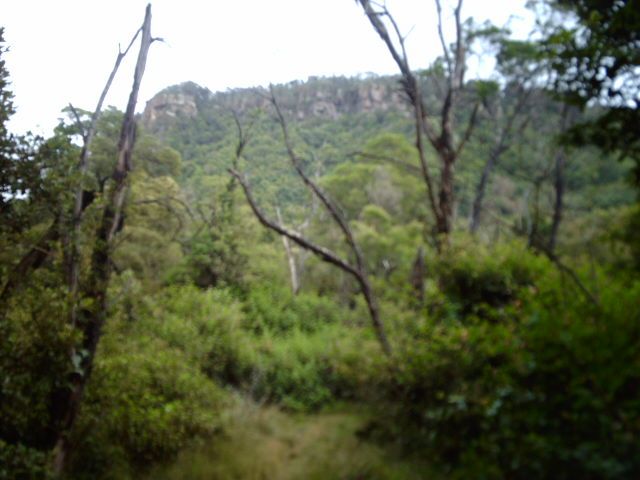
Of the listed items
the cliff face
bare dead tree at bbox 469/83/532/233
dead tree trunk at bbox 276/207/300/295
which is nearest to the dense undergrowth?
bare dead tree at bbox 469/83/532/233

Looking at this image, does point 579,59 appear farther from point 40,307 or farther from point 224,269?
point 224,269

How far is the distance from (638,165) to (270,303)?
8.31 metres

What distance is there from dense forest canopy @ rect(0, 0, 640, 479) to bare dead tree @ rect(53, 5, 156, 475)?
2 centimetres

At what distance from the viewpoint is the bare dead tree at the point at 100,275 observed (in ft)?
12.0

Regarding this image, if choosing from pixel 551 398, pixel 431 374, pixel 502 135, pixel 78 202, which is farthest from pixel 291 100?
pixel 551 398

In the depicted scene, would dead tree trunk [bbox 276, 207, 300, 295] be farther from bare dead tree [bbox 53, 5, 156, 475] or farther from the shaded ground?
bare dead tree [bbox 53, 5, 156, 475]

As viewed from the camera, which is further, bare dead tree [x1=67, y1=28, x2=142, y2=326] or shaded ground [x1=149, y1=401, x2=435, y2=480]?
bare dead tree [x1=67, y1=28, x2=142, y2=326]

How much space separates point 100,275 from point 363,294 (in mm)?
2640

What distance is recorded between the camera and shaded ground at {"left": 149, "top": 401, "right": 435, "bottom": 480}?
2.81m

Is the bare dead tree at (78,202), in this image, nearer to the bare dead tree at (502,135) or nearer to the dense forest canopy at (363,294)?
the dense forest canopy at (363,294)

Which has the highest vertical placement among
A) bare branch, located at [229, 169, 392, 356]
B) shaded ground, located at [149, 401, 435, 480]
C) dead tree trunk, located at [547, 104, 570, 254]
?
dead tree trunk, located at [547, 104, 570, 254]

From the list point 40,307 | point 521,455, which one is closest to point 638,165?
point 521,455

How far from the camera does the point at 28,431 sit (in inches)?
142

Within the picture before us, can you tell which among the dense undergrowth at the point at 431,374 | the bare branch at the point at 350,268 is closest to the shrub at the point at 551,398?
the dense undergrowth at the point at 431,374
